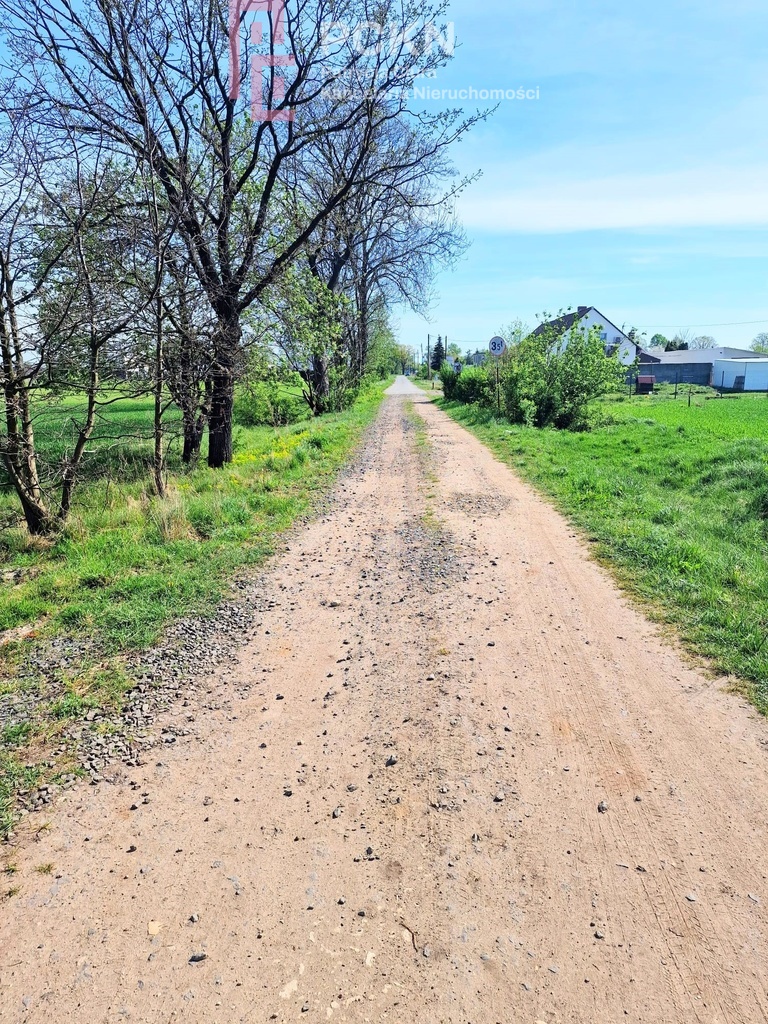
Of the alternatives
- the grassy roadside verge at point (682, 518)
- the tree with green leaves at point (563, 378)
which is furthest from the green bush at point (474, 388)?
the grassy roadside verge at point (682, 518)

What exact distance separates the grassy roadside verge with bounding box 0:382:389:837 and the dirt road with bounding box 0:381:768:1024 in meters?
0.75

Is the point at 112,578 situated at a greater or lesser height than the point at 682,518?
lesser

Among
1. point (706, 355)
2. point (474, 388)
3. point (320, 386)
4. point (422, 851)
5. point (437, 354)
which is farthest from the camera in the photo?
point (437, 354)

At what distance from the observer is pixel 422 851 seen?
255cm

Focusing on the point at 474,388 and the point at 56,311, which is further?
the point at 474,388

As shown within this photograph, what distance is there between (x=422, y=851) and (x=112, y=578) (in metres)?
4.40

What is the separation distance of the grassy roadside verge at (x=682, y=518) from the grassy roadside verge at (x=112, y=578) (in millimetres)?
4195

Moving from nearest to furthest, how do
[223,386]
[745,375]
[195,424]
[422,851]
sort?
[422,851]
[195,424]
[223,386]
[745,375]

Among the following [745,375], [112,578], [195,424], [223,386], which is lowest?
[112,578]

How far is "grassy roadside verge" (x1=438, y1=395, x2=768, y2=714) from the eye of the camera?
4457mm

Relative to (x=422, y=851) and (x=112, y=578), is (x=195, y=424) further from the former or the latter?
(x=422, y=851)

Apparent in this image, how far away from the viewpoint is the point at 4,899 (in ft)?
7.77

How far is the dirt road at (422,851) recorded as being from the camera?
6.54 feet

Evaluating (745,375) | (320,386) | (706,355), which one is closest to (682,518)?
(320,386)
